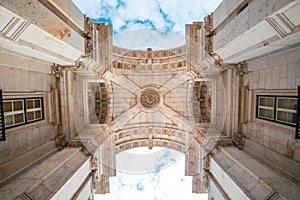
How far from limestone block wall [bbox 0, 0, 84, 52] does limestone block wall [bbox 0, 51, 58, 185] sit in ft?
7.59

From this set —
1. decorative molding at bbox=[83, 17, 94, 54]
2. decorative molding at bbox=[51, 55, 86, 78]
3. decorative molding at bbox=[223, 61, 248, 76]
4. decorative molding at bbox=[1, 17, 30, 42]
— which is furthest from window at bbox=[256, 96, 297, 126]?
decorative molding at bbox=[1, 17, 30, 42]

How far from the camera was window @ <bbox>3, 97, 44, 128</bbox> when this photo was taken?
28.1 feet

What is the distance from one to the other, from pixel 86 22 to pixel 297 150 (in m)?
12.3

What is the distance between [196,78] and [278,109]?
7704mm

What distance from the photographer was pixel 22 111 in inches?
377

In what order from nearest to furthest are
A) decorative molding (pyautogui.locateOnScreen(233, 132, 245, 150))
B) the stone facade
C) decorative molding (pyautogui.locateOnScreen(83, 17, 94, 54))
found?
1. the stone facade
2. decorative molding (pyautogui.locateOnScreen(83, 17, 94, 54))
3. decorative molding (pyautogui.locateOnScreen(233, 132, 245, 150))

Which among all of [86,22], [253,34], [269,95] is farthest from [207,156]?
[86,22]

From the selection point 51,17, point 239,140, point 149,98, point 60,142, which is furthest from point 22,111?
point 149,98

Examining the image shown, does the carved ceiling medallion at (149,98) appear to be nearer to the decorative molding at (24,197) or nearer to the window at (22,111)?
the window at (22,111)

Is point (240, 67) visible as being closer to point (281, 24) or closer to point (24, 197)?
point (281, 24)

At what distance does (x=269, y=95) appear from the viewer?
10.1 m

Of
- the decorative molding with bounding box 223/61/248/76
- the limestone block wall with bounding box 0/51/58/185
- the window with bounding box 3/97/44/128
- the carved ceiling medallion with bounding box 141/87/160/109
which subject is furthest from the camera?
the carved ceiling medallion with bounding box 141/87/160/109

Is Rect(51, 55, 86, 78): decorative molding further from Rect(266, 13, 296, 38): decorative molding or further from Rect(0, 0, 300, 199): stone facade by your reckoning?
Rect(266, 13, 296, 38): decorative molding

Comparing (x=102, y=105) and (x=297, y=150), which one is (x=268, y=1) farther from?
(x=102, y=105)
